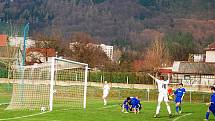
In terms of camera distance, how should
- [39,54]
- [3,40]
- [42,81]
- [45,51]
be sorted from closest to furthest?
[42,81]
[3,40]
[39,54]
[45,51]

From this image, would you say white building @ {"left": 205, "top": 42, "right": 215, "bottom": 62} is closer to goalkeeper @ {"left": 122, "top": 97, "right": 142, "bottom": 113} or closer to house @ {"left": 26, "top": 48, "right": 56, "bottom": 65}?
house @ {"left": 26, "top": 48, "right": 56, "bottom": 65}

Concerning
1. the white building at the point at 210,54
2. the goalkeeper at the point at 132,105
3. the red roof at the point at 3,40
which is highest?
the white building at the point at 210,54

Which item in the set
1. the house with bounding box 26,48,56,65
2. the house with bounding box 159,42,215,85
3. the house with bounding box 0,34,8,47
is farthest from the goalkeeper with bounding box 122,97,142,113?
the house with bounding box 26,48,56,65

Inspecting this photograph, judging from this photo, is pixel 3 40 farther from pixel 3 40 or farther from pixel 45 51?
pixel 45 51

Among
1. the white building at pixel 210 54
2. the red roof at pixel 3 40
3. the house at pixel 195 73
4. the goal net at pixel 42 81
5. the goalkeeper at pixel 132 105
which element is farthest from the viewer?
the white building at pixel 210 54

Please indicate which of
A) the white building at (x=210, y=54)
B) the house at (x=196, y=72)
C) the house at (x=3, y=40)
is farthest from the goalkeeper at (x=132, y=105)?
the white building at (x=210, y=54)

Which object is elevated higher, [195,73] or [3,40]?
[3,40]

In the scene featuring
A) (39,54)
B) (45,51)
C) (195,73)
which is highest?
(45,51)

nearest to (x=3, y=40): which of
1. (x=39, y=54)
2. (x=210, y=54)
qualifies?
(x=39, y=54)

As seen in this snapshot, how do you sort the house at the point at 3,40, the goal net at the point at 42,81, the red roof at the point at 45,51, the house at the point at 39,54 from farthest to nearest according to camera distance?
the red roof at the point at 45,51 → the house at the point at 39,54 → the house at the point at 3,40 → the goal net at the point at 42,81

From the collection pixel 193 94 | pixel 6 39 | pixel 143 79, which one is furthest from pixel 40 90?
pixel 143 79

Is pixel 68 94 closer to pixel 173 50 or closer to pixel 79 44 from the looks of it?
pixel 79 44

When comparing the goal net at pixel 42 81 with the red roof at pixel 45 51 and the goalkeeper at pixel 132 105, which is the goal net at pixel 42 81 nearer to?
the goalkeeper at pixel 132 105

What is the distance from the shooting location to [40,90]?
32.8m
